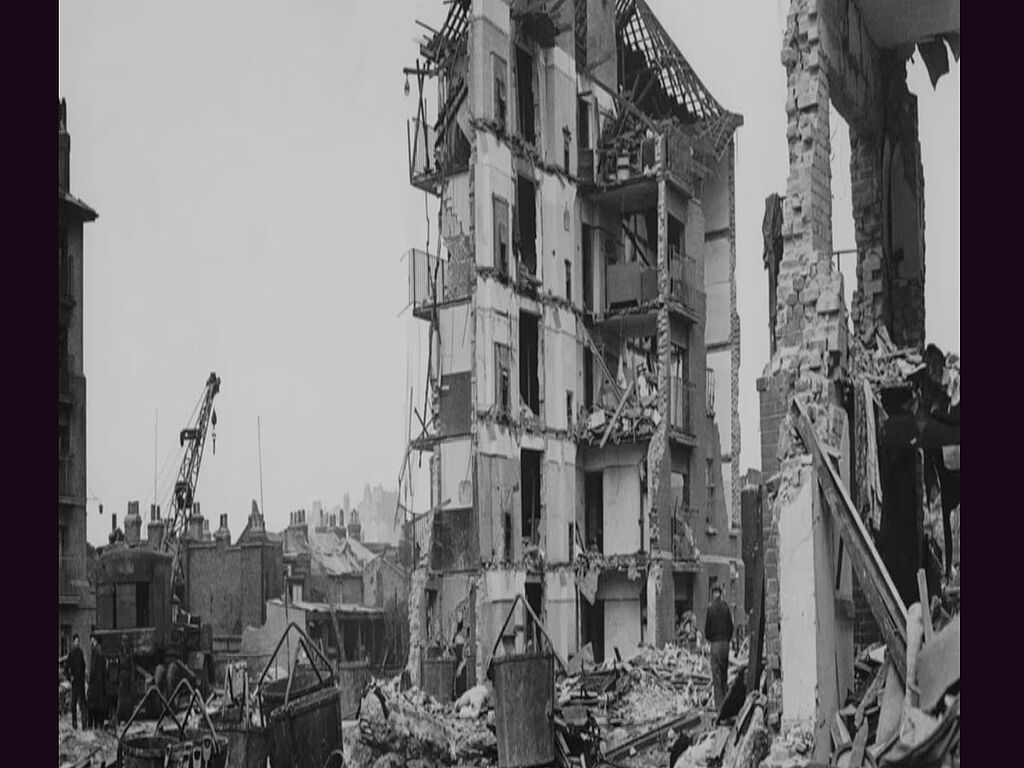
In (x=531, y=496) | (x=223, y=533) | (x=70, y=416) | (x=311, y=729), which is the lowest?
(x=311, y=729)

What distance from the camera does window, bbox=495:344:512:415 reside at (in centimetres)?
971

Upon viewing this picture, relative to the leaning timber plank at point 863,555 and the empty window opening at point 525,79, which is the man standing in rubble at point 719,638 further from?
the empty window opening at point 525,79

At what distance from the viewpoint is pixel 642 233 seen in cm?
988

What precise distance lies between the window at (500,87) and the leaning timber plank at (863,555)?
2809mm

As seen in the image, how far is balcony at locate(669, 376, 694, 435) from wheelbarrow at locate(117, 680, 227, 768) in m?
3.84

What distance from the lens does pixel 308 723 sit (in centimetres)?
993

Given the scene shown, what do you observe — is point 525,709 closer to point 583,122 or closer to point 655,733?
point 655,733

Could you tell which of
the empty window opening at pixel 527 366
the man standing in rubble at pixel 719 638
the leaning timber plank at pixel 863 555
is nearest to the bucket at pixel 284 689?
the empty window opening at pixel 527 366

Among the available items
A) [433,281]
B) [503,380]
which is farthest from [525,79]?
[503,380]

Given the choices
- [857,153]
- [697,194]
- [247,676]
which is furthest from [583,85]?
[247,676]

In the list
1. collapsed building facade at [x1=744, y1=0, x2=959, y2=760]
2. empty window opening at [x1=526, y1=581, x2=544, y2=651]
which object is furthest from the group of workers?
collapsed building facade at [x1=744, y1=0, x2=959, y2=760]

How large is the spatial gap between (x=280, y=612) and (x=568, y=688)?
2.21 m

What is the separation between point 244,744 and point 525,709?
2128 mm

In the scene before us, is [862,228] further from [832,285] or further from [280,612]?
[280,612]
